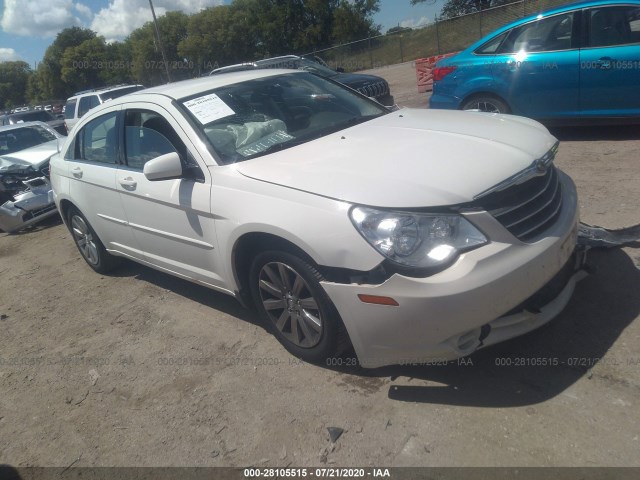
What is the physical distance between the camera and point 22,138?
10289mm

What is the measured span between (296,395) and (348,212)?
112 centimetres

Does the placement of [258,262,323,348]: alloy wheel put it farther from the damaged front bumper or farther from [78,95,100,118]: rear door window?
[78,95,100,118]: rear door window

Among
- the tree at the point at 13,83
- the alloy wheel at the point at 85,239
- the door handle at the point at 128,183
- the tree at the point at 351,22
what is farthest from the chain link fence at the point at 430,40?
the tree at the point at 13,83

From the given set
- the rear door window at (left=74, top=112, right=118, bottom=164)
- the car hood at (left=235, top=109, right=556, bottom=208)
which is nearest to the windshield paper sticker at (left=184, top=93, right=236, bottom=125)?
the car hood at (left=235, top=109, right=556, bottom=208)

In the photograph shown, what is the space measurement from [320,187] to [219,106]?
133 cm

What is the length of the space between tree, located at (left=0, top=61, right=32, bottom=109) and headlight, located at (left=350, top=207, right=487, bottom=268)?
107 m

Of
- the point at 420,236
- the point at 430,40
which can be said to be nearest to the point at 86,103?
the point at 420,236

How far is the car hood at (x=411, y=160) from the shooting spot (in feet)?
8.65

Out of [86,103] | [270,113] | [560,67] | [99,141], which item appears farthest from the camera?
[86,103]

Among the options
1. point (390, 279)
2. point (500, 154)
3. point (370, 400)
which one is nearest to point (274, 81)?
point (500, 154)

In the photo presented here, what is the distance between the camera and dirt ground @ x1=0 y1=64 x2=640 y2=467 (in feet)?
8.13

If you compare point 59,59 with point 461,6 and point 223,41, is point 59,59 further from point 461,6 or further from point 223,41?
point 461,6

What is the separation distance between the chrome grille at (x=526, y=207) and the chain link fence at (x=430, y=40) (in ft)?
76.3

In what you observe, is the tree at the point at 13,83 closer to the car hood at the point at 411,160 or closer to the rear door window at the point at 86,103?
the rear door window at the point at 86,103
